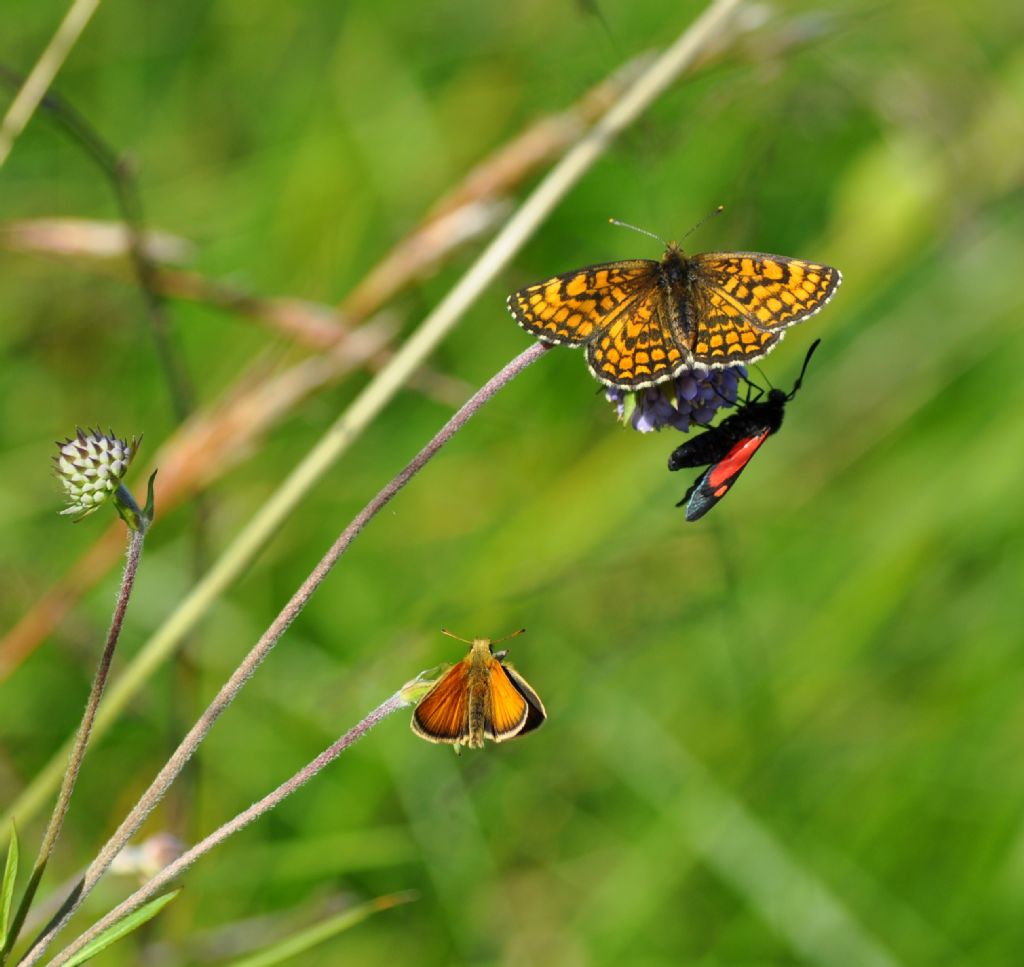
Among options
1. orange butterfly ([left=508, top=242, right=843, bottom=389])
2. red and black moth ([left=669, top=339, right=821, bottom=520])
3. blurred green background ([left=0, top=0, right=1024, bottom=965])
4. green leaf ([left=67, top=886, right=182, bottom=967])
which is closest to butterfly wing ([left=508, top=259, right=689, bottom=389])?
orange butterfly ([left=508, top=242, right=843, bottom=389])

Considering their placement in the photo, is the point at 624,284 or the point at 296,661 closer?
the point at 624,284

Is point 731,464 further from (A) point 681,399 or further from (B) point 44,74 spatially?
(B) point 44,74


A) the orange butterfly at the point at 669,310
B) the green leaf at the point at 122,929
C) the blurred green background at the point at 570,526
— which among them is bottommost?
the green leaf at the point at 122,929

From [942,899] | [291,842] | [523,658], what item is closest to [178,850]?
[291,842]

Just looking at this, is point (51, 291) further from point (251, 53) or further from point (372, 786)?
point (372, 786)

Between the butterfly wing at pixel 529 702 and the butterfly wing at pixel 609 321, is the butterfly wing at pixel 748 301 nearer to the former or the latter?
the butterfly wing at pixel 609 321

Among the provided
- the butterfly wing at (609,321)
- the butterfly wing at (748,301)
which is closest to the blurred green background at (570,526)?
the butterfly wing at (748,301)
